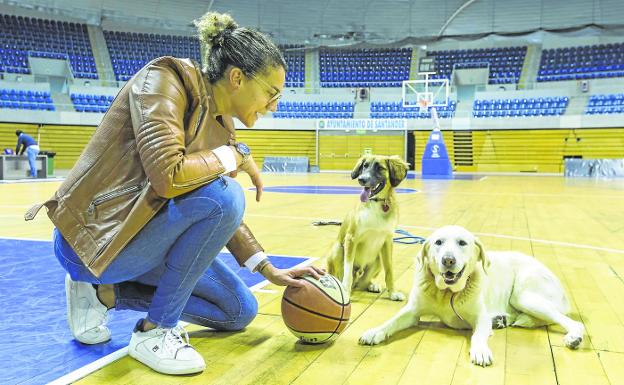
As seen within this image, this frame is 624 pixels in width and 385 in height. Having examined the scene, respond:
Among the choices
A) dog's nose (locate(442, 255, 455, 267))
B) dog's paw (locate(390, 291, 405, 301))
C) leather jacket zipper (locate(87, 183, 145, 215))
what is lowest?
dog's paw (locate(390, 291, 405, 301))

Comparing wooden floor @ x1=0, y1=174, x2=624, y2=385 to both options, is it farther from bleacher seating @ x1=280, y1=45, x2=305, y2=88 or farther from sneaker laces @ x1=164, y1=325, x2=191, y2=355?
bleacher seating @ x1=280, y1=45, x2=305, y2=88

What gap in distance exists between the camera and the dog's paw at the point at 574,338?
257 centimetres

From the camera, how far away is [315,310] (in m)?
2.50

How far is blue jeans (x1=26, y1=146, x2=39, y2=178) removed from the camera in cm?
1752

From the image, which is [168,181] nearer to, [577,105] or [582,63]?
[577,105]

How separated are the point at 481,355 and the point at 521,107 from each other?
2838 cm

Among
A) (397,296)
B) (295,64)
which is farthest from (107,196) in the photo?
(295,64)

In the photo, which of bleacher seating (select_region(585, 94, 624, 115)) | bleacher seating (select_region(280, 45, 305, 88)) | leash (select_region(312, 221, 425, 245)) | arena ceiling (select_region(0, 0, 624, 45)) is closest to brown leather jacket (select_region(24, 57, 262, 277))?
leash (select_region(312, 221, 425, 245))

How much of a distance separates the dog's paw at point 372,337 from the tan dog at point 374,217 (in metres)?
0.83

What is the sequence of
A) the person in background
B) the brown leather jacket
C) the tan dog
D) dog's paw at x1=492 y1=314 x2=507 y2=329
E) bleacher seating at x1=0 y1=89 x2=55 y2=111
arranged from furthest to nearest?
1. bleacher seating at x1=0 y1=89 x2=55 y2=111
2. the person in background
3. the tan dog
4. dog's paw at x1=492 y1=314 x2=507 y2=329
5. the brown leather jacket

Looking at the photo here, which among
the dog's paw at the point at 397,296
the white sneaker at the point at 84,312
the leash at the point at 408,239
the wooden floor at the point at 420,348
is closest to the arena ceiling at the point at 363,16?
the leash at the point at 408,239

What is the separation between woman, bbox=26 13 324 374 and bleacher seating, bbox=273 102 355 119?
28.0 meters

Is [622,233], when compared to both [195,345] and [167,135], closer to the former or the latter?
[195,345]

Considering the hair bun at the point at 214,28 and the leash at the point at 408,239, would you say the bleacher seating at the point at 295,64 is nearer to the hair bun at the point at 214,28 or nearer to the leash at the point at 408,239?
the leash at the point at 408,239
